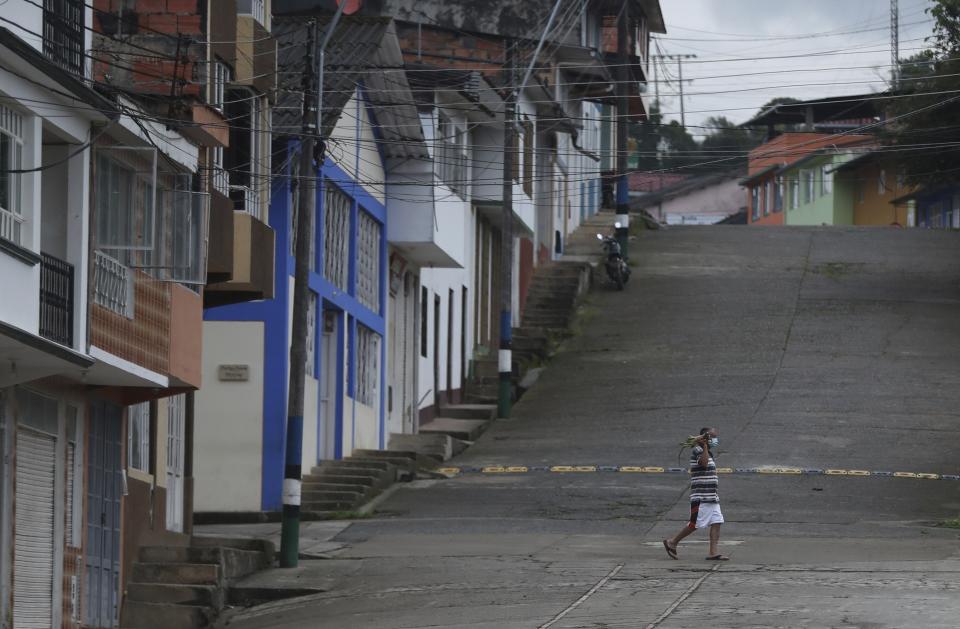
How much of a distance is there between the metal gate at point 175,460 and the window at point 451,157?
10.9 meters

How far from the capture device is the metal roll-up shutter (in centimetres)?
1941

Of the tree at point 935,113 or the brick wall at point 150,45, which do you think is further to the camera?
the tree at point 935,113

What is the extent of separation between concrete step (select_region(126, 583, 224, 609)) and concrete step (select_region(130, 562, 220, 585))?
0.43 ft

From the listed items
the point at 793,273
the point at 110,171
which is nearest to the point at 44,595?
the point at 110,171

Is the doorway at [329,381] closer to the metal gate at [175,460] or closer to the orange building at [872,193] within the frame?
the metal gate at [175,460]

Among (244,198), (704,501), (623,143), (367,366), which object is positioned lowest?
(704,501)

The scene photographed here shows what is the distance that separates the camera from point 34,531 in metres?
19.8

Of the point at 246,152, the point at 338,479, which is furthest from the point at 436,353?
the point at 246,152

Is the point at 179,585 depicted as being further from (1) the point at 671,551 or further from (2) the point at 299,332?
(1) the point at 671,551

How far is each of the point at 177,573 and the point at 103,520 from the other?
1154 mm

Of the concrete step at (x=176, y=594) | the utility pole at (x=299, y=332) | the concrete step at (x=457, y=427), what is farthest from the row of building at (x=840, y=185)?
the concrete step at (x=176, y=594)

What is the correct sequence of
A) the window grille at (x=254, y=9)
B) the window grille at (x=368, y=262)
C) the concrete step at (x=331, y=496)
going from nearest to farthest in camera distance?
the window grille at (x=254, y=9)
the concrete step at (x=331, y=496)
the window grille at (x=368, y=262)

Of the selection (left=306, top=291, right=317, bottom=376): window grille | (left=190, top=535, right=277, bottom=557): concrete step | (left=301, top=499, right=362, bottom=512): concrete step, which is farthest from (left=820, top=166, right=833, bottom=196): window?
(left=190, top=535, right=277, bottom=557): concrete step

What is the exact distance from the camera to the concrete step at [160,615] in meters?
21.5
